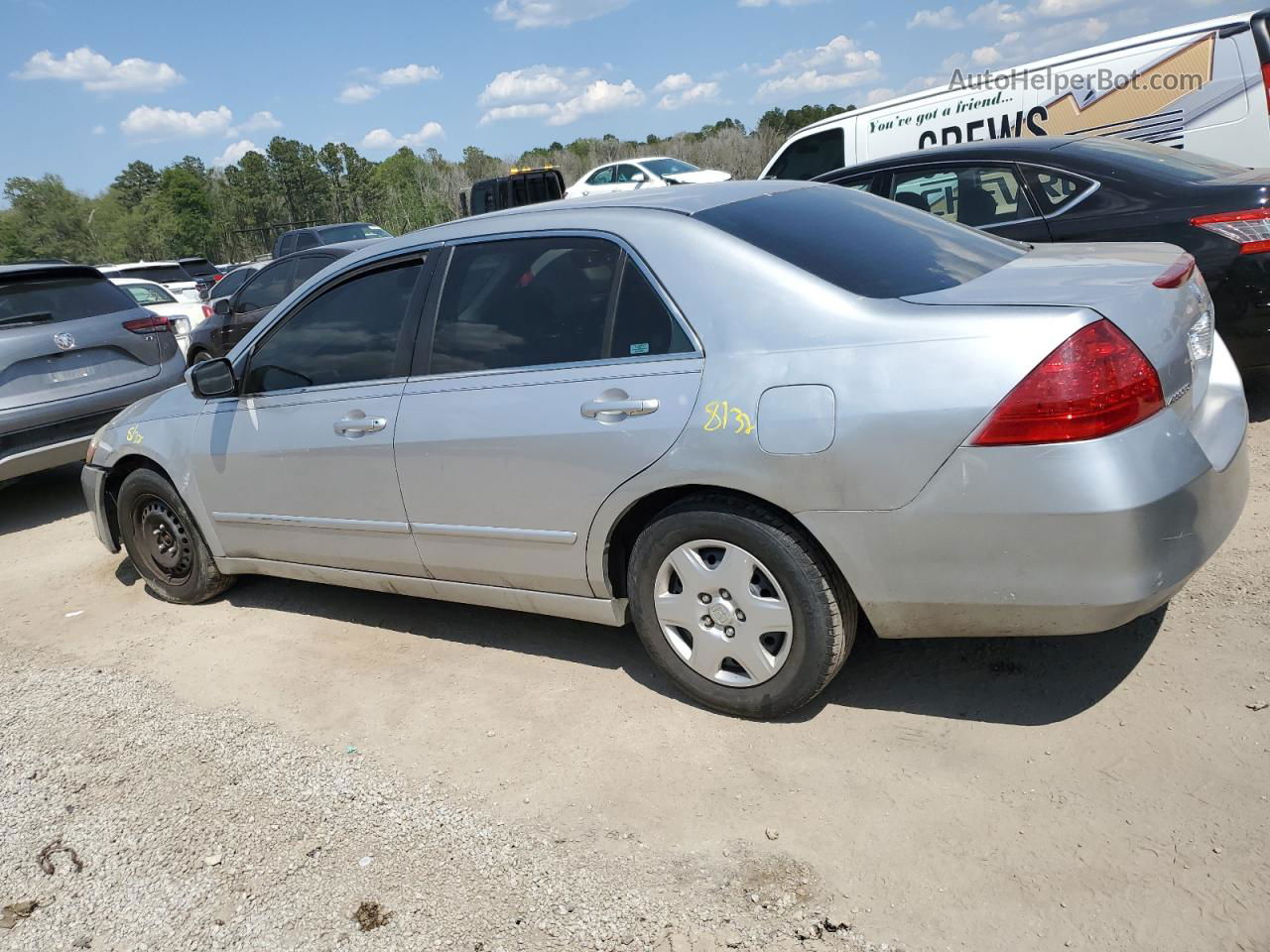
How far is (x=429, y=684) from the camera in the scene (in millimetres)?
3828

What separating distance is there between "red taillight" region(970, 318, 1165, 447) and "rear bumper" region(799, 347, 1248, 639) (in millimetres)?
36

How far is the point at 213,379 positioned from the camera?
14.1 ft

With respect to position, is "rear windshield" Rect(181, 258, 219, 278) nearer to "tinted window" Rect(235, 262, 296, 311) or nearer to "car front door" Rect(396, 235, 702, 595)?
"tinted window" Rect(235, 262, 296, 311)

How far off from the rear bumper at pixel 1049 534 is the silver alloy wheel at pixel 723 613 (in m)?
0.28

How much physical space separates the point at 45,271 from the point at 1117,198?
7.03m

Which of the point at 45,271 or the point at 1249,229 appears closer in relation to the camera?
the point at 1249,229

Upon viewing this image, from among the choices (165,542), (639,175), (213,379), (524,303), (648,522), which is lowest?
(165,542)

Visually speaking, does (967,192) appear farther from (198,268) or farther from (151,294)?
(198,268)

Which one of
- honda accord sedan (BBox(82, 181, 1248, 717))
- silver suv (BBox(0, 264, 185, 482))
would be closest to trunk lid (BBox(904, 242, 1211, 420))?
honda accord sedan (BBox(82, 181, 1248, 717))

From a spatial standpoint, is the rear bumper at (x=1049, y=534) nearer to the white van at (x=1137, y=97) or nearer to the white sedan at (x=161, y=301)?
the white van at (x=1137, y=97)

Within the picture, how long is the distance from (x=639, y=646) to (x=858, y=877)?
5.17ft

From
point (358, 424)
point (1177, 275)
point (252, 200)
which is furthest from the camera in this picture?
point (252, 200)

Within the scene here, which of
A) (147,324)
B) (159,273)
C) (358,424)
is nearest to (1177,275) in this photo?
(358,424)

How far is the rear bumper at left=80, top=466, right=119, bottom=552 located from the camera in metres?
5.12
